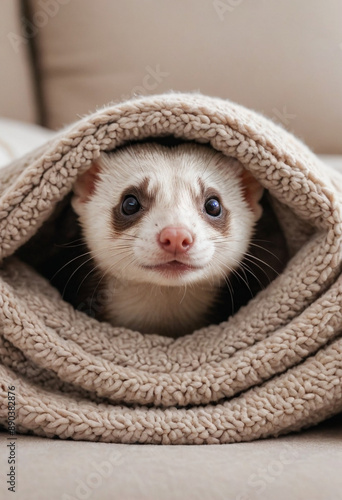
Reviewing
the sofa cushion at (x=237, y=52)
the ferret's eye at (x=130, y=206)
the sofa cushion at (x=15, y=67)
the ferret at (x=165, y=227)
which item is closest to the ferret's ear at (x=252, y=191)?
the ferret at (x=165, y=227)

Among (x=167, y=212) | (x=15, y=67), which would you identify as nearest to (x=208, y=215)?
(x=167, y=212)

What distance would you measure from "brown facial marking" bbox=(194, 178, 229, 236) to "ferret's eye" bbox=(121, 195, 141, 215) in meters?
0.12

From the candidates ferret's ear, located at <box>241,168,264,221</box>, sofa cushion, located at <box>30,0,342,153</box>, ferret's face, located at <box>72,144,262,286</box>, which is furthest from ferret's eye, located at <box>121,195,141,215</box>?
sofa cushion, located at <box>30,0,342,153</box>

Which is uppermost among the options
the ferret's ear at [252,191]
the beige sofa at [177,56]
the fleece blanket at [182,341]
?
the beige sofa at [177,56]

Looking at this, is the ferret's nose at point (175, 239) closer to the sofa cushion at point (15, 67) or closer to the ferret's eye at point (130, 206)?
the ferret's eye at point (130, 206)

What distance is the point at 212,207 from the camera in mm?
1146

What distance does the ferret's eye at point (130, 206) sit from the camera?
112 centimetres

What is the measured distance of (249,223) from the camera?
48.1 inches

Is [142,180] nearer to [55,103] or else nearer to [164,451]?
[164,451]

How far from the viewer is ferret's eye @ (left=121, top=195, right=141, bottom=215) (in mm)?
1120

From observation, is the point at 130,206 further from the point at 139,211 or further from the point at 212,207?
the point at 212,207

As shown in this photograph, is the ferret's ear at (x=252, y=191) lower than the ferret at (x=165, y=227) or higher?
higher

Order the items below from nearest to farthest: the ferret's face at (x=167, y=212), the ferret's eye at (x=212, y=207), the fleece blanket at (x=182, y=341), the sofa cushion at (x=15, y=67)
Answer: the fleece blanket at (x=182, y=341) < the ferret's face at (x=167, y=212) < the ferret's eye at (x=212, y=207) < the sofa cushion at (x=15, y=67)

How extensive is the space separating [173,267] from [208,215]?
0.15 meters
